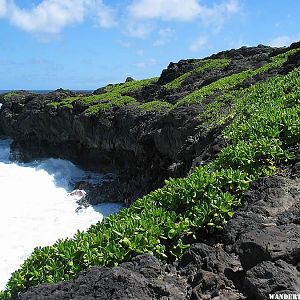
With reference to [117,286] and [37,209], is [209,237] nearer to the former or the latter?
[117,286]

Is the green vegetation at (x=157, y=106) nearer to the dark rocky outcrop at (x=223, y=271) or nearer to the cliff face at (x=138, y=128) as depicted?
the cliff face at (x=138, y=128)

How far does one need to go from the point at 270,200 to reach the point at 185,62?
32965mm

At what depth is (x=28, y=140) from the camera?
40.3 meters

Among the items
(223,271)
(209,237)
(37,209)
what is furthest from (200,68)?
(223,271)

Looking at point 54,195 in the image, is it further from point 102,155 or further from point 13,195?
point 102,155

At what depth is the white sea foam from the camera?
63.2ft

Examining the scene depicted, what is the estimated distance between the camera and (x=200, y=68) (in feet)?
110

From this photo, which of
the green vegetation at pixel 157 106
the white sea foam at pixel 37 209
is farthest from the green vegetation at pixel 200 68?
the white sea foam at pixel 37 209

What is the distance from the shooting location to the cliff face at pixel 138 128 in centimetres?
1884

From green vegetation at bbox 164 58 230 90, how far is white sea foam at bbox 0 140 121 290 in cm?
868

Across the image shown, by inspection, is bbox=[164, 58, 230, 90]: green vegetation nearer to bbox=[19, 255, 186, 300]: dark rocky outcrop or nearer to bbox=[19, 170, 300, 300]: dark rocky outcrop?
bbox=[19, 170, 300, 300]: dark rocky outcrop

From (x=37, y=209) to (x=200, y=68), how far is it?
1674cm

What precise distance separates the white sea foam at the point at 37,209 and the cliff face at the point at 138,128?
180cm

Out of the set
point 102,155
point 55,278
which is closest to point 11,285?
point 55,278
